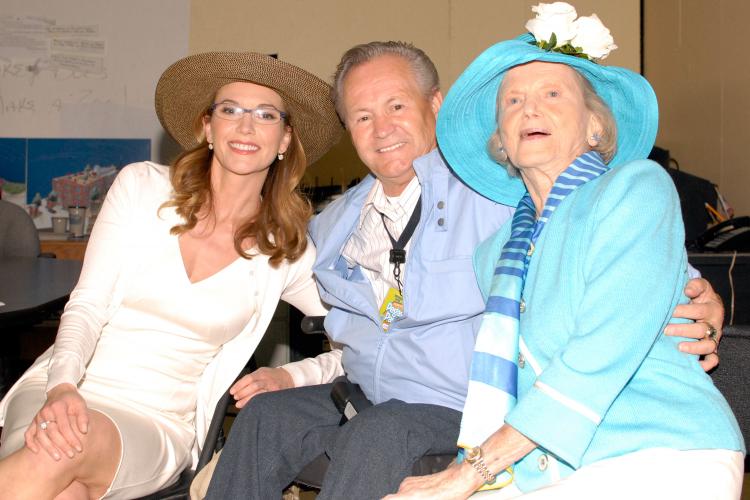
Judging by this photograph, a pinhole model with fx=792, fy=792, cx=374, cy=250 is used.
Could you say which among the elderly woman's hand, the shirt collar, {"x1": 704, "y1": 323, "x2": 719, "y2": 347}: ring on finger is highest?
the shirt collar

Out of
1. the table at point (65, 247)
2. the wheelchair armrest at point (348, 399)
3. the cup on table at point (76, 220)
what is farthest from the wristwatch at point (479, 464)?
the cup on table at point (76, 220)

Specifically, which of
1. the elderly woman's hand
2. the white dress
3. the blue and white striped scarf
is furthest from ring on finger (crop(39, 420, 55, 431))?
the blue and white striped scarf

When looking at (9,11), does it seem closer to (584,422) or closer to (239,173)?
(239,173)

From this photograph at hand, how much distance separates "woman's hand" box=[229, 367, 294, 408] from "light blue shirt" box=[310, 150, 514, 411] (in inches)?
7.6

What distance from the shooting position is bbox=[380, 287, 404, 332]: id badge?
6.52 feet

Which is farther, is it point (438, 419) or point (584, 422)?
point (438, 419)

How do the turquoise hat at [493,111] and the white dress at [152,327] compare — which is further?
the white dress at [152,327]

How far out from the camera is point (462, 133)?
2.00 m

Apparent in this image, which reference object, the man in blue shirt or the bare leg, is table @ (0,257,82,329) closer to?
the bare leg

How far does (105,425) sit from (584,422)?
110cm

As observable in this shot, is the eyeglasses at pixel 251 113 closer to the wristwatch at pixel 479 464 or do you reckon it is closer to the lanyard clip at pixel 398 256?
the lanyard clip at pixel 398 256

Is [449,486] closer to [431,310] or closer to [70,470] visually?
[431,310]

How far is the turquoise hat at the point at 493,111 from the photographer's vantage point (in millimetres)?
1717

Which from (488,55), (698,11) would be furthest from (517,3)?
(488,55)
